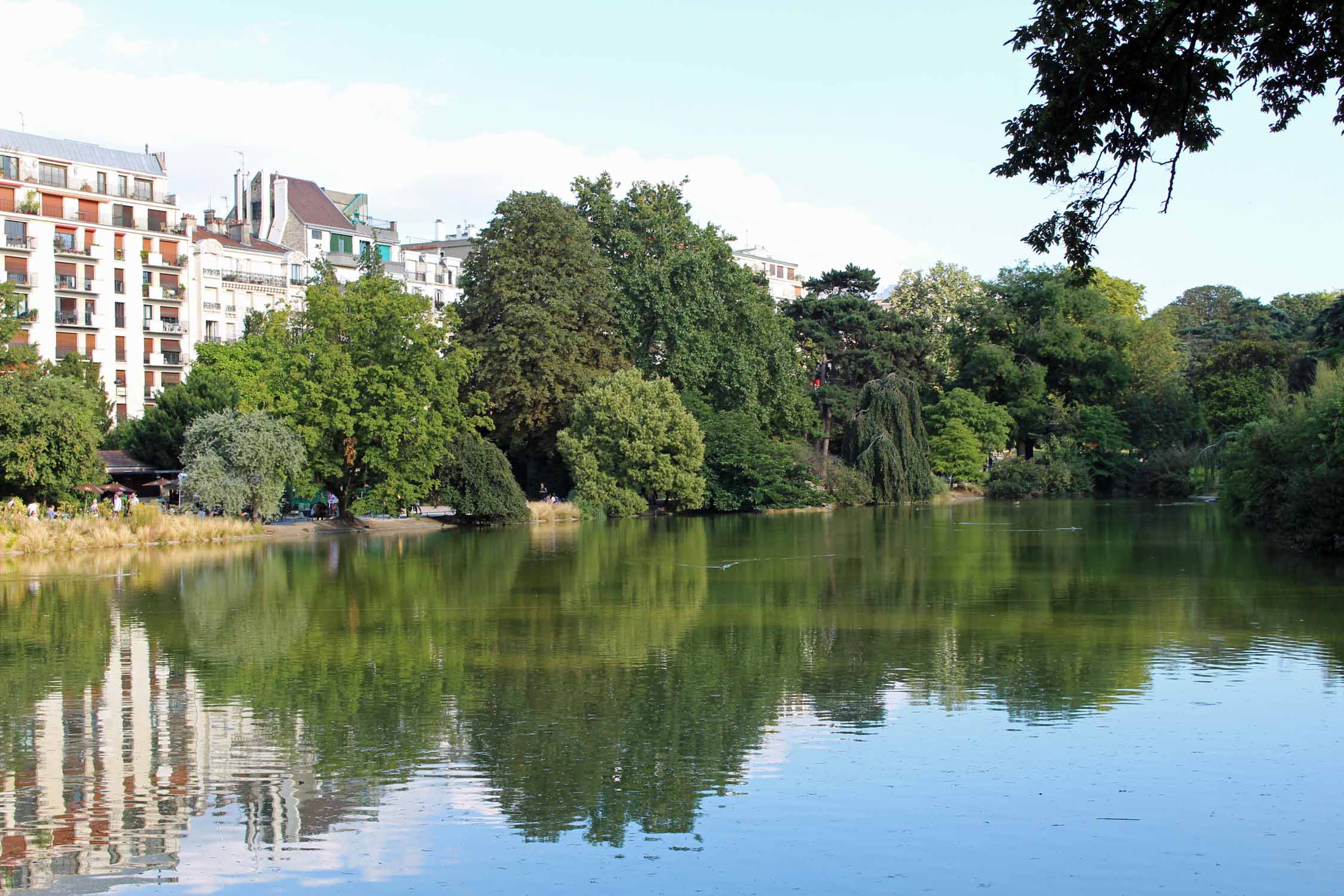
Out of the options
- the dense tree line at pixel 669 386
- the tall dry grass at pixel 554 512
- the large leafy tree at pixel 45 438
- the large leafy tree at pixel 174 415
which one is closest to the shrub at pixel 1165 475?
the dense tree line at pixel 669 386

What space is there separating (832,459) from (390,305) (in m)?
27.5

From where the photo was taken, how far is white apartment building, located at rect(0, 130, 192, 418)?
7219cm

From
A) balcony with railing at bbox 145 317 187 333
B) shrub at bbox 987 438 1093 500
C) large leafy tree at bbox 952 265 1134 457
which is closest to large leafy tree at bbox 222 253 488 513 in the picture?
balcony with railing at bbox 145 317 187 333

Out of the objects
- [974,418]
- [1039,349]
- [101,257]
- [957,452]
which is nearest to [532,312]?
[957,452]

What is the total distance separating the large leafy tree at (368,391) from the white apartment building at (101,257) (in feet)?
96.9

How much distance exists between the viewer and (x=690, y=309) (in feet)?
204

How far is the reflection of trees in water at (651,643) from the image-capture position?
12.1 meters

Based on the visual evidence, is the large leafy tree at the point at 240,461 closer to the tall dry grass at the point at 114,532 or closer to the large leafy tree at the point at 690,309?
the tall dry grass at the point at 114,532

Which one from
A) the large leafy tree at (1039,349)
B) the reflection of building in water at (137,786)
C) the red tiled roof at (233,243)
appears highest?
the red tiled roof at (233,243)

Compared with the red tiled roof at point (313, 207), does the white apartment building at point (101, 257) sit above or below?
below

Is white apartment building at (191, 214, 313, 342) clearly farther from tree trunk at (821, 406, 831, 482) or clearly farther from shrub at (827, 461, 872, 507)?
shrub at (827, 461, 872, 507)

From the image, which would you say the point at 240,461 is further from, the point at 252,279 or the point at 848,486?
the point at 252,279

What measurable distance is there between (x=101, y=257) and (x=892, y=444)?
47.4 metres

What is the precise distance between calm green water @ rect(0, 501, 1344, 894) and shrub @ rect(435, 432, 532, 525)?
26029 millimetres
